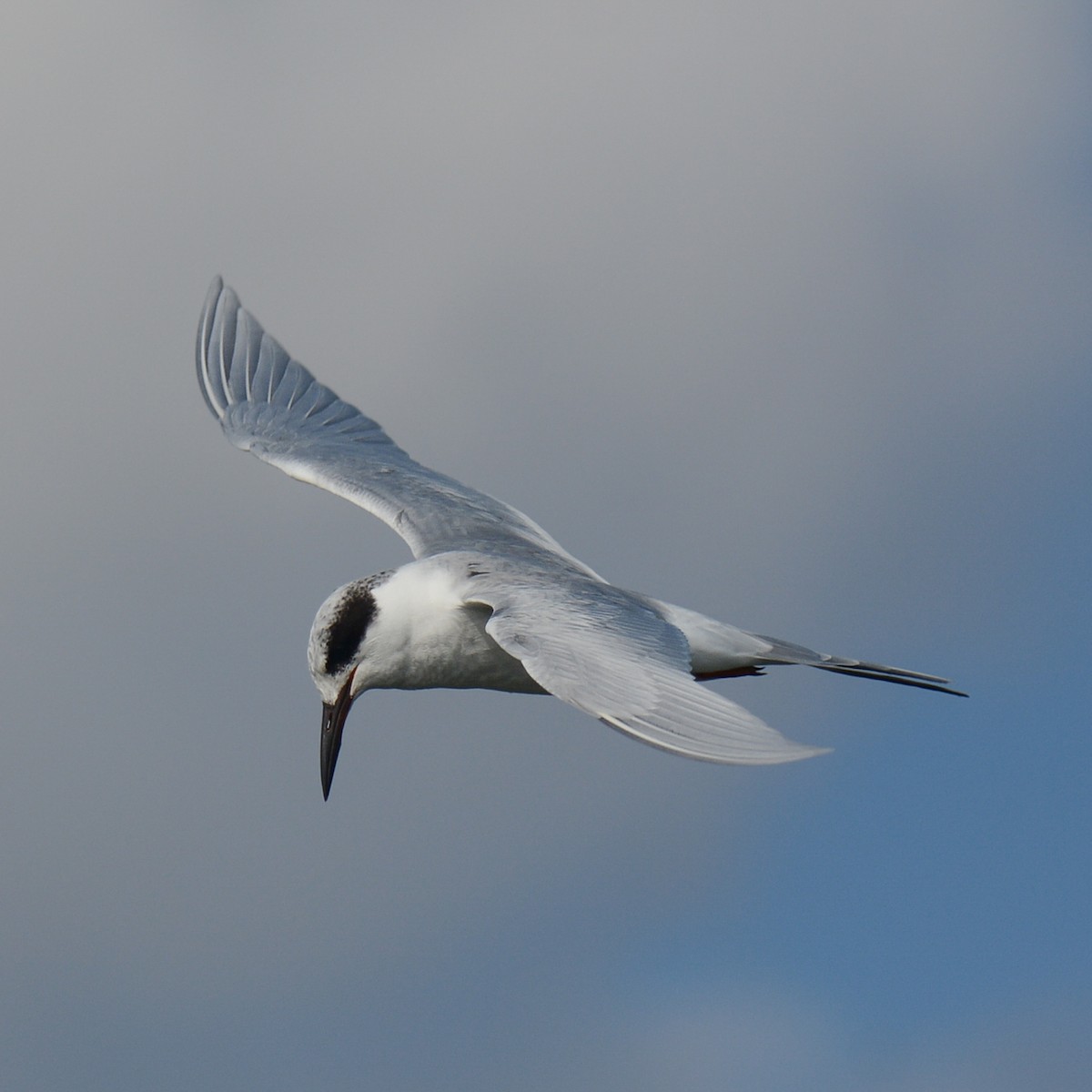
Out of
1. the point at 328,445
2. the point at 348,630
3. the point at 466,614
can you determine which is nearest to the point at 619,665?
the point at 466,614

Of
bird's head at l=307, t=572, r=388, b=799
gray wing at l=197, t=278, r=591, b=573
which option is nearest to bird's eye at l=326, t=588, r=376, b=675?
bird's head at l=307, t=572, r=388, b=799

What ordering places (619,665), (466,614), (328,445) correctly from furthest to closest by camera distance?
(328,445)
(466,614)
(619,665)

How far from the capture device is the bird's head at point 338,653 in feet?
27.4

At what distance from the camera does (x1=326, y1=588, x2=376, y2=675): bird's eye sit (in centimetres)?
834

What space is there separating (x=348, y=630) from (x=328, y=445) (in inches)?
125

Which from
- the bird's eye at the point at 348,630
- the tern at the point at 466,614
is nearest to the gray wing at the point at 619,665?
the tern at the point at 466,614

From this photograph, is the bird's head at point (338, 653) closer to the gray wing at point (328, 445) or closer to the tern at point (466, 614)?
the tern at point (466, 614)

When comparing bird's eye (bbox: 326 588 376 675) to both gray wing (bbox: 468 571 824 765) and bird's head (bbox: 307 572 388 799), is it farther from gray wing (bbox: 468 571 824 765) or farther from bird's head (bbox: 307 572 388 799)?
gray wing (bbox: 468 571 824 765)

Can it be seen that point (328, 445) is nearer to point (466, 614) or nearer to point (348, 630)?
point (348, 630)

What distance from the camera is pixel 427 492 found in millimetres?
10391

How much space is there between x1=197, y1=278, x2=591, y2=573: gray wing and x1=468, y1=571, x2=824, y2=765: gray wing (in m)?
1.34

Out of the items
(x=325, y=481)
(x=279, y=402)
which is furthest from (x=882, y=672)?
(x=279, y=402)

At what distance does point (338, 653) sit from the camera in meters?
8.38

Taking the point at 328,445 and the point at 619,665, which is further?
the point at 328,445
